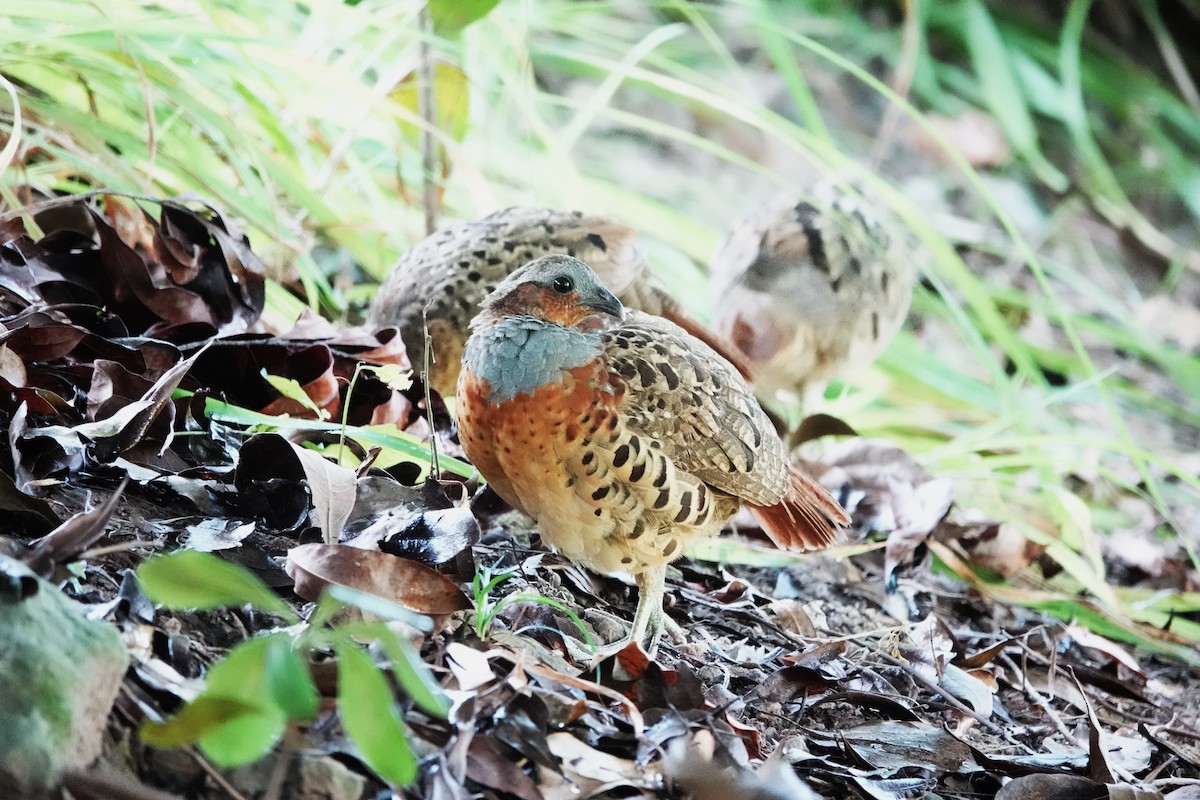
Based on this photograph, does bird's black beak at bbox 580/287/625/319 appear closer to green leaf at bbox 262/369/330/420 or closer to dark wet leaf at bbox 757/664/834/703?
green leaf at bbox 262/369/330/420

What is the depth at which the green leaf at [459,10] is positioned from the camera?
3.09m

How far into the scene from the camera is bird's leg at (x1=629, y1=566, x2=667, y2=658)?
8.11ft

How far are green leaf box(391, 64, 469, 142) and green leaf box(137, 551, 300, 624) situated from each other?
2605 mm

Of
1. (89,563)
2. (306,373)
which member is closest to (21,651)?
(89,563)

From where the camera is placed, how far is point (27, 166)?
10.2 ft

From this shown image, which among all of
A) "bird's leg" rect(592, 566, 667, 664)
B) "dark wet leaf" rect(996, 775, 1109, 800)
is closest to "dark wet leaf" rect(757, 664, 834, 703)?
"bird's leg" rect(592, 566, 667, 664)

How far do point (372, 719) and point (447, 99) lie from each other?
2815 mm

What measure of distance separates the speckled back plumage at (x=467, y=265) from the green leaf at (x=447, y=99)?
0.53m

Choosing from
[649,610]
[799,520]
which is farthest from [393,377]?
[799,520]

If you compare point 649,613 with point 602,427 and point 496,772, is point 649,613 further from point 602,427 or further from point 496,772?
point 496,772

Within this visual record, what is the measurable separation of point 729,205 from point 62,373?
4.11m

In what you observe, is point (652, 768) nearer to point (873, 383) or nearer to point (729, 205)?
point (873, 383)

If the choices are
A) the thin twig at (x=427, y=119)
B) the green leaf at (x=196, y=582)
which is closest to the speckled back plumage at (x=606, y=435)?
the green leaf at (x=196, y=582)

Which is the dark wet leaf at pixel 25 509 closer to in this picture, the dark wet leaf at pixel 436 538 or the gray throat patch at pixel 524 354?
the dark wet leaf at pixel 436 538
